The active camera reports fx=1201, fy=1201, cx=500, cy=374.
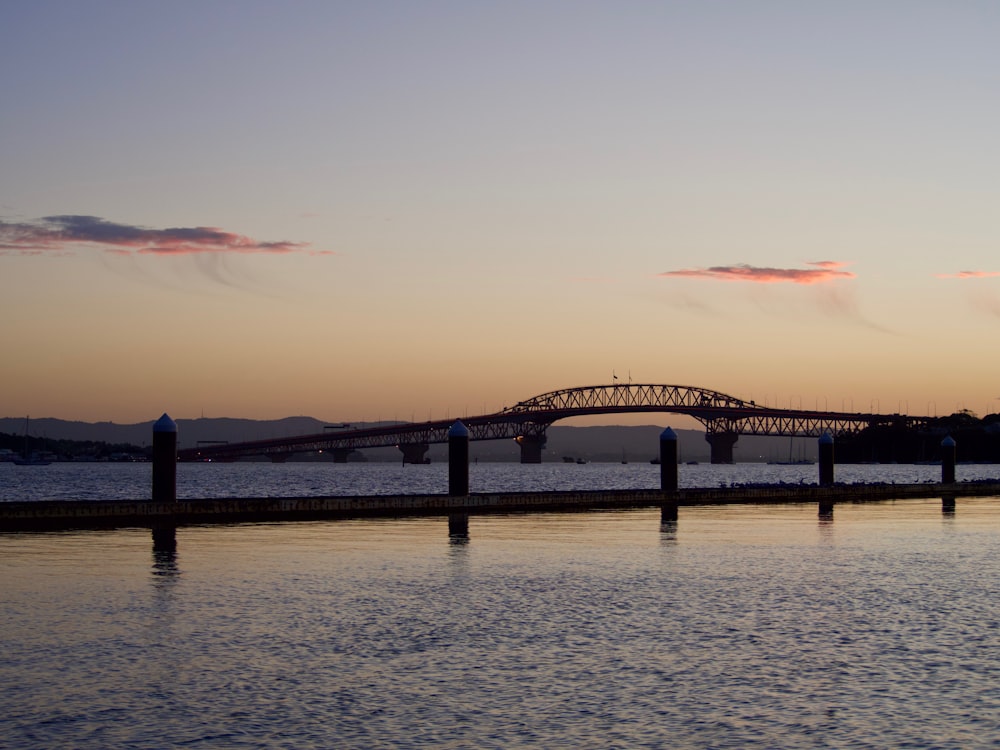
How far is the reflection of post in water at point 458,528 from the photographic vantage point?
3766cm

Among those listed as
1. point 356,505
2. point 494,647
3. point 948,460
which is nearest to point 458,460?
point 356,505

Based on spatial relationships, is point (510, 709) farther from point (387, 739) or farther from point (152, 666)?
point (152, 666)

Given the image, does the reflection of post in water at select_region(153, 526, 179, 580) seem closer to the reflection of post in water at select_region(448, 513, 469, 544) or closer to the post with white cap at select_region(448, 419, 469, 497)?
the reflection of post in water at select_region(448, 513, 469, 544)

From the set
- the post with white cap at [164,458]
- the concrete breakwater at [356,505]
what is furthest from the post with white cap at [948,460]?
the post with white cap at [164,458]

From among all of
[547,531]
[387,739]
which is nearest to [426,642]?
[387,739]

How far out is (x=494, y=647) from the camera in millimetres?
18453

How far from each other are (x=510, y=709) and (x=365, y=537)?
2445 cm

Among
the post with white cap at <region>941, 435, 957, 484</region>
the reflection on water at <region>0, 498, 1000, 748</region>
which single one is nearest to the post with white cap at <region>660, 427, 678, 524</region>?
the reflection on water at <region>0, 498, 1000, 748</region>

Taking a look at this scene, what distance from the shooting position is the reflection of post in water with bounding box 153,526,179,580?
27.5 metres

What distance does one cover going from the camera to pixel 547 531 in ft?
137

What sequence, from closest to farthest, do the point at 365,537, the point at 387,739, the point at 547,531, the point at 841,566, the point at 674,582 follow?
the point at 387,739 < the point at 674,582 < the point at 841,566 < the point at 365,537 < the point at 547,531

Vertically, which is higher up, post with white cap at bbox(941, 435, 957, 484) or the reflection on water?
post with white cap at bbox(941, 435, 957, 484)

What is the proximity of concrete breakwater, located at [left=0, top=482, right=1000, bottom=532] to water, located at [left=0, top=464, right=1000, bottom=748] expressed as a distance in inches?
273

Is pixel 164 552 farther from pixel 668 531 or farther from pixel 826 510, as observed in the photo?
pixel 826 510
